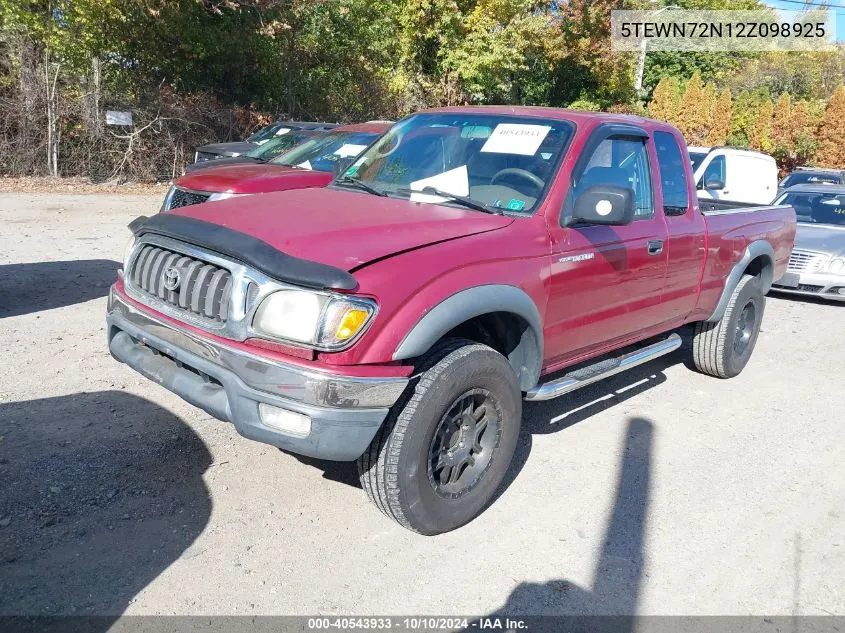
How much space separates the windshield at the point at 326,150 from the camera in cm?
842

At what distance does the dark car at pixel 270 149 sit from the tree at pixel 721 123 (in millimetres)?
26505

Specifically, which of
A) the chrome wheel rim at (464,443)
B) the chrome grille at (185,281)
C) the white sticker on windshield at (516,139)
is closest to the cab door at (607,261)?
the white sticker on windshield at (516,139)

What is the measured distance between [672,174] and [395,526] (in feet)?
10.3

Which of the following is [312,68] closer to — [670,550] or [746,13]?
[670,550]

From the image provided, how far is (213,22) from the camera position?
58.6 feet

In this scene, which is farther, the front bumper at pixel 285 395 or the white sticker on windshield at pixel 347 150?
the white sticker on windshield at pixel 347 150

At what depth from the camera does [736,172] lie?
40.0 feet

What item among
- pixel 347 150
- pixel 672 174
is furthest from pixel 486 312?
pixel 347 150

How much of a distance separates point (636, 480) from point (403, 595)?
1811 mm

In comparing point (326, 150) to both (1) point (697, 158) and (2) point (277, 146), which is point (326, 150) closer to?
(2) point (277, 146)

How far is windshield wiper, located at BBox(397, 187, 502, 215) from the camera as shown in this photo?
3906mm

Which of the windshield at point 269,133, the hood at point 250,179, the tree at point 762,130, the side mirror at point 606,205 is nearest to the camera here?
the side mirror at point 606,205

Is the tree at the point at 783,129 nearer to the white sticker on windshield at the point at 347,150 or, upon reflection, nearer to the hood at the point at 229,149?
the hood at the point at 229,149

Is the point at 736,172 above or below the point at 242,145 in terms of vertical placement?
below
